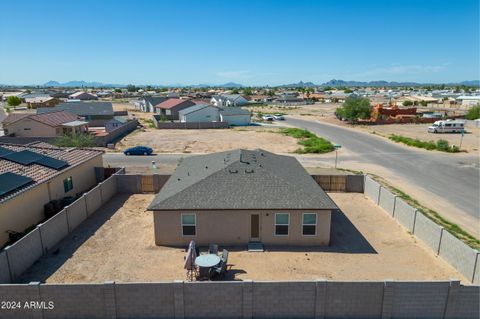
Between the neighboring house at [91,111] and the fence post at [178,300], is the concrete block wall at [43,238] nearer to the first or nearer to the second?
the fence post at [178,300]

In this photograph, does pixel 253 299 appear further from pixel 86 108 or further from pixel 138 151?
pixel 86 108

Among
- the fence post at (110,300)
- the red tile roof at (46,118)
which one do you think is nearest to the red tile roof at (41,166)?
the fence post at (110,300)

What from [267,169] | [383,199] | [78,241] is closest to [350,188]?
[383,199]

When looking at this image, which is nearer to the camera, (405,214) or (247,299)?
(247,299)

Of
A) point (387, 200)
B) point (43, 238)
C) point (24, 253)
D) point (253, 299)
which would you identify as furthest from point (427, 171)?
point (24, 253)

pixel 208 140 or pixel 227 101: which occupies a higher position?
pixel 227 101

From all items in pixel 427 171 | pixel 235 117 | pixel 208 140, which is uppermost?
pixel 235 117
